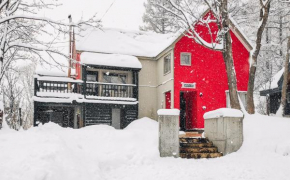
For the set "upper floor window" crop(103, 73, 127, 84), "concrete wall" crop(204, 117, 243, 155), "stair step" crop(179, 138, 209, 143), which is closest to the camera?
"concrete wall" crop(204, 117, 243, 155)

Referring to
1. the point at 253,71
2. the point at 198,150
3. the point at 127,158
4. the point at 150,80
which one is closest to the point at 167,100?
the point at 150,80

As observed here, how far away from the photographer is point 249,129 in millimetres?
9406

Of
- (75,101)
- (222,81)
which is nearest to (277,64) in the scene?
(222,81)

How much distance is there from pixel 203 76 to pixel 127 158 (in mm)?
12838

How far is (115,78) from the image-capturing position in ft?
69.4

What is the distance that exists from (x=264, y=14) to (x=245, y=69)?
293 inches

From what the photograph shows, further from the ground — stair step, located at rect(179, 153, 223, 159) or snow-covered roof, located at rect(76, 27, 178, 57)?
snow-covered roof, located at rect(76, 27, 178, 57)

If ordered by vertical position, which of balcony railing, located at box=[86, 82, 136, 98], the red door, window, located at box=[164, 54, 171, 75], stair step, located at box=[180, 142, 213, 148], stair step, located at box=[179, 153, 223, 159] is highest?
window, located at box=[164, 54, 171, 75]

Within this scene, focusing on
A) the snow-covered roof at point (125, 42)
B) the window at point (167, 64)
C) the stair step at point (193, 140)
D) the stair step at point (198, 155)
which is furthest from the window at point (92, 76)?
the stair step at point (198, 155)

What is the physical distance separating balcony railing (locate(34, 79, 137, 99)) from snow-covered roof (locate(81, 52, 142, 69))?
1.41 metres

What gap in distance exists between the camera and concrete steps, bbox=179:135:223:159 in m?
8.59

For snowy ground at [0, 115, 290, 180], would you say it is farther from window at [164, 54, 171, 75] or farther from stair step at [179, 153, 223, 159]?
window at [164, 54, 171, 75]

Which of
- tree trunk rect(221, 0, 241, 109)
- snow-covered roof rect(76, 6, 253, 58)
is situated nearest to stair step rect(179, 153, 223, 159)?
tree trunk rect(221, 0, 241, 109)

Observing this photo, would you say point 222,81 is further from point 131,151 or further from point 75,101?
point 131,151
